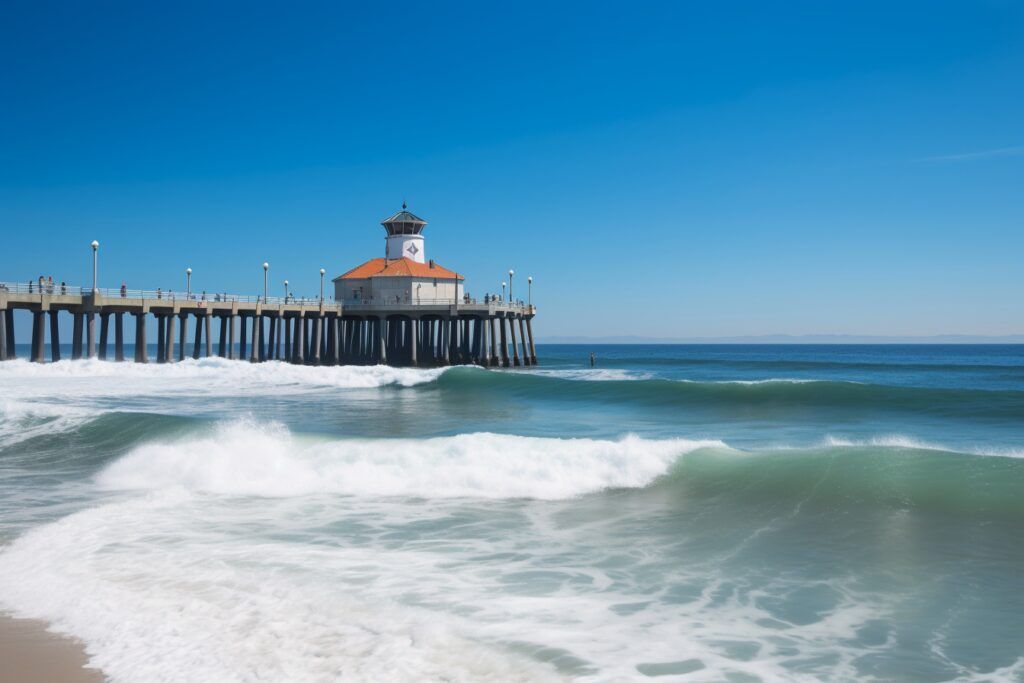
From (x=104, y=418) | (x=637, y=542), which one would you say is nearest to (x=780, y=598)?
(x=637, y=542)

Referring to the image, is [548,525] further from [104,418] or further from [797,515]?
[104,418]

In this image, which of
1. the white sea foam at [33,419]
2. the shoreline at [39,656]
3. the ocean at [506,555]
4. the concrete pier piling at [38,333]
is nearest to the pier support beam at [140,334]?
the concrete pier piling at [38,333]

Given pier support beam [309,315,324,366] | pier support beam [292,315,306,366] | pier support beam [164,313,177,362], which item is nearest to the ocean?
pier support beam [164,313,177,362]

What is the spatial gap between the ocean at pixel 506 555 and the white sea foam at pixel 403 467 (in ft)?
0.19

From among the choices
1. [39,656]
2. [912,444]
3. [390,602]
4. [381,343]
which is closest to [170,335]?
[381,343]

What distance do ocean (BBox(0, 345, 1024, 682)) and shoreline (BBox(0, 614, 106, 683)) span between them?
140 mm

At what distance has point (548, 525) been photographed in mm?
9453

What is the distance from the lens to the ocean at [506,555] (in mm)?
5609

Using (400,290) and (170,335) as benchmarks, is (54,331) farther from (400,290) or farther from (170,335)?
(400,290)

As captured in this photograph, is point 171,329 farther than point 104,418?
Yes

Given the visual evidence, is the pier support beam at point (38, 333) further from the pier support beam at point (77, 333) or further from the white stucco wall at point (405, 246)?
the white stucco wall at point (405, 246)

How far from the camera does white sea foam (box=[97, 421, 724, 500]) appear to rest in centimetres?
1162

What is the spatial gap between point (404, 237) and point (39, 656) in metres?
53.2

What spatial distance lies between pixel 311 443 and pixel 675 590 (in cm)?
931
